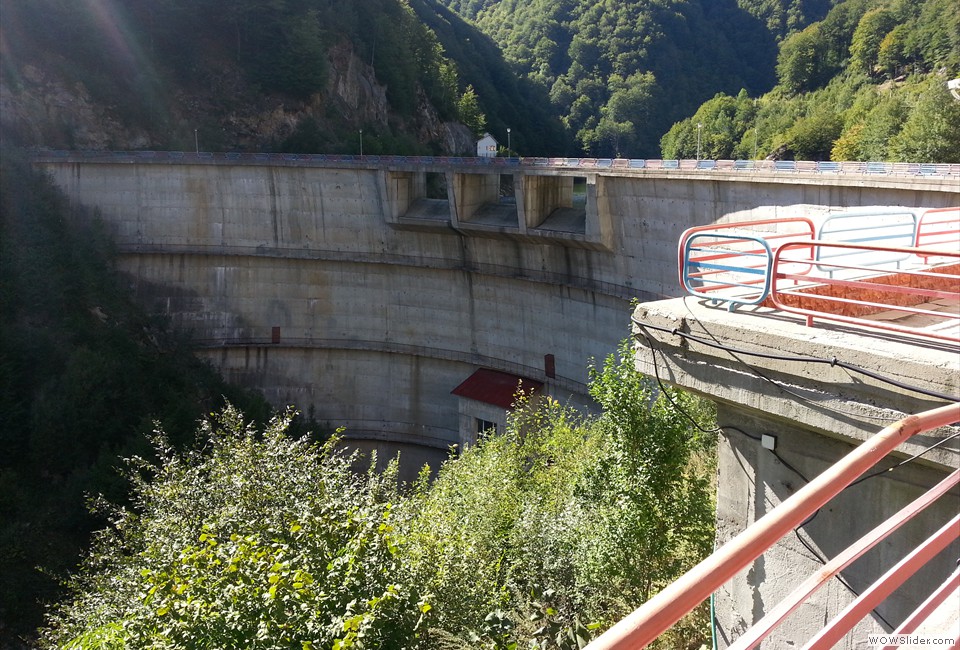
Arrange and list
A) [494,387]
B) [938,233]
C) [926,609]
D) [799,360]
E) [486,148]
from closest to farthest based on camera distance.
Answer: [926,609]
[799,360]
[938,233]
[494,387]
[486,148]

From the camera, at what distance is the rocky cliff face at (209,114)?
3375 centimetres

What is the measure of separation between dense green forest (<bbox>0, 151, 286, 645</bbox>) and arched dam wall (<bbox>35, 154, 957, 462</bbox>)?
4.86 ft

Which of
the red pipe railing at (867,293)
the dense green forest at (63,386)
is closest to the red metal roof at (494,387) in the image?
the dense green forest at (63,386)

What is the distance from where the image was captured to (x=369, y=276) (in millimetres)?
27344

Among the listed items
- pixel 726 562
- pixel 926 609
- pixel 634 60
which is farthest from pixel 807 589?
pixel 634 60

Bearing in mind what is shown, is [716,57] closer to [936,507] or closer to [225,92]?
[225,92]

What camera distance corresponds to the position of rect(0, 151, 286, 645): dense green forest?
18.7 metres

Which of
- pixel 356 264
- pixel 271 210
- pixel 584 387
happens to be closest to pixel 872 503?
pixel 584 387

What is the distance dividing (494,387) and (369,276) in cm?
699

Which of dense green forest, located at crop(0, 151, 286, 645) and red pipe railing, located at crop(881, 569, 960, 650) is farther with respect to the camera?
dense green forest, located at crop(0, 151, 286, 645)

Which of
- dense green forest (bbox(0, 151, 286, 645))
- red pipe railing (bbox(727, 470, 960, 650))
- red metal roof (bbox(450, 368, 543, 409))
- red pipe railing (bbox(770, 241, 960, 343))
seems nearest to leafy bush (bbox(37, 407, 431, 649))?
red pipe railing (bbox(770, 241, 960, 343))

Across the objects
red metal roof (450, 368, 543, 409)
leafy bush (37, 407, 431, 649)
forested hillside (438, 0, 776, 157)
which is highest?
forested hillside (438, 0, 776, 157)

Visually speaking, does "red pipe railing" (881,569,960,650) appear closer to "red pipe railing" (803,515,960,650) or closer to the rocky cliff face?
"red pipe railing" (803,515,960,650)

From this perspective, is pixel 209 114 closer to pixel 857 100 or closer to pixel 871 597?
pixel 871 597
